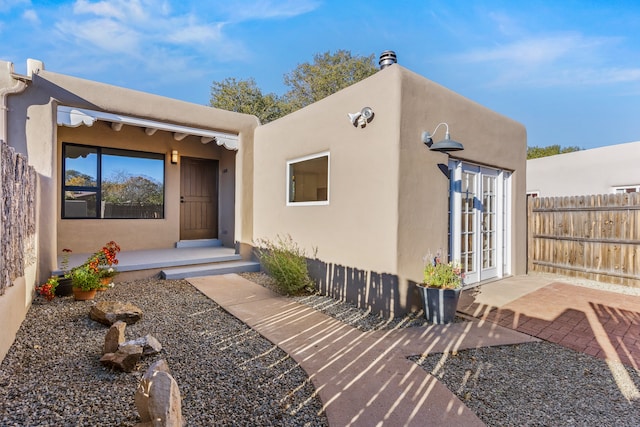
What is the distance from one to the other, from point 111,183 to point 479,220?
301 inches

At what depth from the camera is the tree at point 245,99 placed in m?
18.9

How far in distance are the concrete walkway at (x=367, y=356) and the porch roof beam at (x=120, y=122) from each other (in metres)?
3.36

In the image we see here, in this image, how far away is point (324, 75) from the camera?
61.8ft

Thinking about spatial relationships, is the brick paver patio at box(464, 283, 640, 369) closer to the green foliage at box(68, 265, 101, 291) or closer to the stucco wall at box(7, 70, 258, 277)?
the stucco wall at box(7, 70, 258, 277)

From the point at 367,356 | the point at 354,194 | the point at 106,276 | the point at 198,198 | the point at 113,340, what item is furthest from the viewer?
the point at 198,198

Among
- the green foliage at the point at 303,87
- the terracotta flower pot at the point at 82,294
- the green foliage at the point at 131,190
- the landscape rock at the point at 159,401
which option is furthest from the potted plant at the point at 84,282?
the green foliage at the point at 303,87

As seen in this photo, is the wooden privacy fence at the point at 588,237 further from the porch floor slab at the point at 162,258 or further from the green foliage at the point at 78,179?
the green foliage at the point at 78,179

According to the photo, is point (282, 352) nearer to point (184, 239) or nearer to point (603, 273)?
point (184, 239)

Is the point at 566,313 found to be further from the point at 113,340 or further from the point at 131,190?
the point at 131,190

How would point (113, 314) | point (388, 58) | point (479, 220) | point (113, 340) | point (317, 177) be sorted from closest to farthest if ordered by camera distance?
point (113, 340), point (113, 314), point (388, 58), point (317, 177), point (479, 220)

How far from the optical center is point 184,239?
333 inches

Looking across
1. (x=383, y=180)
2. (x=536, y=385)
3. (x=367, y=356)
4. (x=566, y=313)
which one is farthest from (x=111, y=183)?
(x=566, y=313)

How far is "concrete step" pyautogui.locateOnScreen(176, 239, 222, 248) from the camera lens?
26.9 feet

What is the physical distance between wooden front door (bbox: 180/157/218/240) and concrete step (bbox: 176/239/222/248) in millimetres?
161
